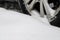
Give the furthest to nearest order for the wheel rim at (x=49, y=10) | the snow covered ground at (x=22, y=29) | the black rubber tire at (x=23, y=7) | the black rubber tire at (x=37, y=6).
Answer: the black rubber tire at (x=37, y=6)
the black rubber tire at (x=23, y=7)
the wheel rim at (x=49, y=10)
the snow covered ground at (x=22, y=29)

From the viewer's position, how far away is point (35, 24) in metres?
3.22

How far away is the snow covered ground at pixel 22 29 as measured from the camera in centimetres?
274

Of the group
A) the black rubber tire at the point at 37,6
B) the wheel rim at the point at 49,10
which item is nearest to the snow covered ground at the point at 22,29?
the wheel rim at the point at 49,10

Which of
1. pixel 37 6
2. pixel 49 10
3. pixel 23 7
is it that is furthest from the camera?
pixel 37 6

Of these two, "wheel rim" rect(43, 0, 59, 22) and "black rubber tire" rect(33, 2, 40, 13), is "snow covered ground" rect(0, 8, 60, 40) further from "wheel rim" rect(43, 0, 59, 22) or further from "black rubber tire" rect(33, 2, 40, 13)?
"black rubber tire" rect(33, 2, 40, 13)

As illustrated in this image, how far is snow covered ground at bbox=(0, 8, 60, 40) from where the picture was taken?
2.74 metres

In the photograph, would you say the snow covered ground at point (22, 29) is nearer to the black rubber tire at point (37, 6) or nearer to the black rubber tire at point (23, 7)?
the black rubber tire at point (23, 7)

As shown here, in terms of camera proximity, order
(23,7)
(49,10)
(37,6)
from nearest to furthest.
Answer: (49,10) → (23,7) → (37,6)

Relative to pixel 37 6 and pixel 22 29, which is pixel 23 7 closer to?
pixel 37 6

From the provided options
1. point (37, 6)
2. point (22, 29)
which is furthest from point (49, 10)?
point (22, 29)

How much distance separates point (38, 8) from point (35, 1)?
0.28 meters

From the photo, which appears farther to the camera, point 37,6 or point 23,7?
point 37,6

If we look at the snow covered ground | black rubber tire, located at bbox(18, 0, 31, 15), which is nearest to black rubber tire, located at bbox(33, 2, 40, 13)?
black rubber tire, located at bbox(18, 0, 31, 15)

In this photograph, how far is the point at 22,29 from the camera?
2951mm
